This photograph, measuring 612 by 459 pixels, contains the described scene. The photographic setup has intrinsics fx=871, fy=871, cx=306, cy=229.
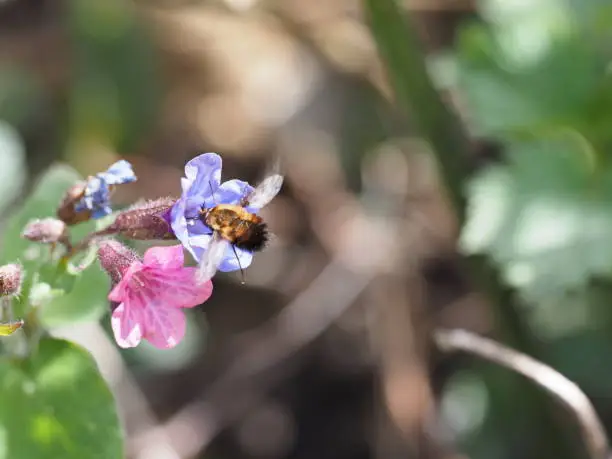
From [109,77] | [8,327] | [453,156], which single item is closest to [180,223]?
[8,327]

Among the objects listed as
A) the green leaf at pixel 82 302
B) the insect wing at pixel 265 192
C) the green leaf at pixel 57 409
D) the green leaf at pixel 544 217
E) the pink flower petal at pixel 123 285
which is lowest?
the green leaf at pixel 57 409

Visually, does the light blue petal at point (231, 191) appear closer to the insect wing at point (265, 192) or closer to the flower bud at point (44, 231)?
the insect wing at point (265, 192)

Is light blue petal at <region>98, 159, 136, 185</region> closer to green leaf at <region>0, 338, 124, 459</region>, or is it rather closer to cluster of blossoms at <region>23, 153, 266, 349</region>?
cluster of blossoms at <region>23, 153, 266, 349</region>

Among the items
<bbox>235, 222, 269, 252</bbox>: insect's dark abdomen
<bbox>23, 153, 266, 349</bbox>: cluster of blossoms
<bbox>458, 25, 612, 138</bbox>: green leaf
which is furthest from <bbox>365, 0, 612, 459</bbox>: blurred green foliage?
<bbox>23, 153, 266, 349</bbox>: cluster of blossoms

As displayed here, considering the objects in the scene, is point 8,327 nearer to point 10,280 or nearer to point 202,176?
point 10,280

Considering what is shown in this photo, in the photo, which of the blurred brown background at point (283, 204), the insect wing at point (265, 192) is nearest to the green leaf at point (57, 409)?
the insect wing at point (265, 192)

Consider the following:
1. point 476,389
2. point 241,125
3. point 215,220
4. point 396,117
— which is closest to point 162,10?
point 241,125

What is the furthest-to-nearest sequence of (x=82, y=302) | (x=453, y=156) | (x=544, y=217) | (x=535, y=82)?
1. (x=453, y=156)
2. (x=535, y=82)
3. (x=544, y=217)
4. (x=82, y=302)

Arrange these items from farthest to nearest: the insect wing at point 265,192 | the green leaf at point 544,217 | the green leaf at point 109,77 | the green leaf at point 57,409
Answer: the green leaf at point 109,77, the green leaf at point 544,217, the green leaf at point 57,409, the insect wing at point 265,192
